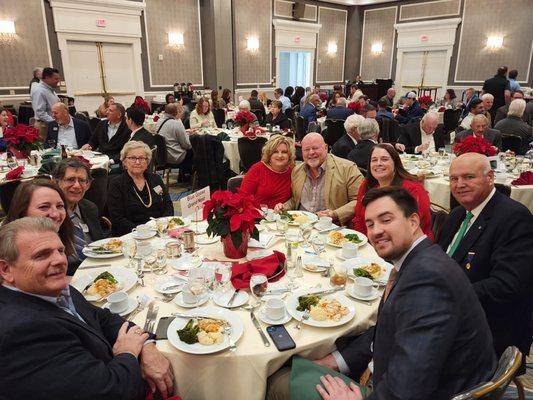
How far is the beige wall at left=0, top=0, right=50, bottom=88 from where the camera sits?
8216mm

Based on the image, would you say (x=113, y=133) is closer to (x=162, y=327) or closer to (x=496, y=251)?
(x=162, y=327)

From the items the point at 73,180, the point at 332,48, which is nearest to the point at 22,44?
the point at 73,180

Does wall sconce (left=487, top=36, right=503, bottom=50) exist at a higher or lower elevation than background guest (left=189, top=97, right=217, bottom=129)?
higher

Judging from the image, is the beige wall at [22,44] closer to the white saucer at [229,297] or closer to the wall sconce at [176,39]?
the wall sconce at [176,39]

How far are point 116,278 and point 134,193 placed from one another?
1243mm

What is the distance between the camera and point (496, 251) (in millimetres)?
1826

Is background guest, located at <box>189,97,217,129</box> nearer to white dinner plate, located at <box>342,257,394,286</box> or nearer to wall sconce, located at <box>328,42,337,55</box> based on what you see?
white dinner plate, located at <box>342,257,394,286</box>

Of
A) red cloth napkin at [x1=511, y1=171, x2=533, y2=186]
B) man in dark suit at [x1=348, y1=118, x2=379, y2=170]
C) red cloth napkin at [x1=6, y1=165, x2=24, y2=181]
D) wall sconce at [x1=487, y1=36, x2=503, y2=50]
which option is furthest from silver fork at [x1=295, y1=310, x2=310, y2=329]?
wall sconce at [x1=487, y1=36, x2=503, y2=50]

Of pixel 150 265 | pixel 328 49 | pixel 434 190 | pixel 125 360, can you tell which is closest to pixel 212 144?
pixel 434 190

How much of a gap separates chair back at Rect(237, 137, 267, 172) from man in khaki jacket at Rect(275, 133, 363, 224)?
1958 millimetres

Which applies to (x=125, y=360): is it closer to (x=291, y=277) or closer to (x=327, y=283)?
(x=291, y=277)

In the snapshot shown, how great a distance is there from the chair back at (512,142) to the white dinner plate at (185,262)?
4803 millimetres

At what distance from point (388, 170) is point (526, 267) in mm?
1022

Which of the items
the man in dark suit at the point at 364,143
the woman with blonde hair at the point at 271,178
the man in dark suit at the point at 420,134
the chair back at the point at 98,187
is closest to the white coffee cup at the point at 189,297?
the woman with blonde hair at the point at 271,178
